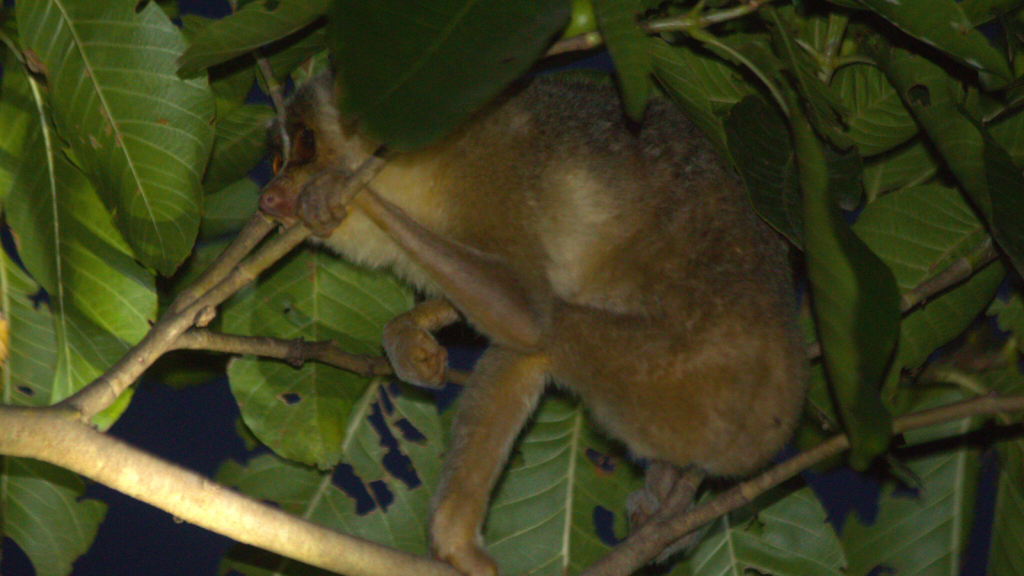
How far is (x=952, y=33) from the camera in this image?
1438mm

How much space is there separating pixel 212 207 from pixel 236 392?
48cm

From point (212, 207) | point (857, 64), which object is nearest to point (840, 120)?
point (857, 64)

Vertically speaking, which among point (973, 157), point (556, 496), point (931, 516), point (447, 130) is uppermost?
point (447, 130)

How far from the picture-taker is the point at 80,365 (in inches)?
73.2

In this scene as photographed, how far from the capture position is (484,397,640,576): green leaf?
2.27 m

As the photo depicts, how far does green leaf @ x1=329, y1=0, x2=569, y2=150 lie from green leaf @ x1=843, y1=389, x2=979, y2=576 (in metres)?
1.72

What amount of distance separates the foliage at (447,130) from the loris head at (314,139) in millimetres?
118

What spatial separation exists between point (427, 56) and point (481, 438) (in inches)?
44.9

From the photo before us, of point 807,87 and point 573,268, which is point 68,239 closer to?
Result: point 573,268

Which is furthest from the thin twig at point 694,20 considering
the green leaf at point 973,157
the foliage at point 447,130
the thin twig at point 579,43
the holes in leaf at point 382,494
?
the holes in leaf at point 382,494

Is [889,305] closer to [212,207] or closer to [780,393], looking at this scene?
[780,393]

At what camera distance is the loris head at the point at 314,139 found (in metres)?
2.09

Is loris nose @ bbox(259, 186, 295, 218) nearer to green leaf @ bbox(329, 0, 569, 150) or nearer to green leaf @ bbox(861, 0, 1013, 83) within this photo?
green leaf @ bbox(329, 0, 569, 150)

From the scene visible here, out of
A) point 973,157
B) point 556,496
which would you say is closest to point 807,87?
point 973,157
